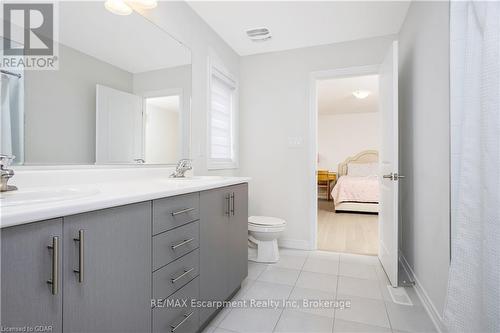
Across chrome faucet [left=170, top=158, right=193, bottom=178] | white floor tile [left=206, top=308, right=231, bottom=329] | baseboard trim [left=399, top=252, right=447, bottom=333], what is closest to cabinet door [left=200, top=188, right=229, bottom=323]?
white floor tile [left=206, top=308, right=231, bottom=329]

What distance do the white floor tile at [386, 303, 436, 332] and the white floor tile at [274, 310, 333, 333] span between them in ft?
1.34

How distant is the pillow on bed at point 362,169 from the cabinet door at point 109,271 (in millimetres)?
6172

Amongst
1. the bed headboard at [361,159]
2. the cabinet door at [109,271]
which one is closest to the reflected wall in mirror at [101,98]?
the cabinet door at [109,271]

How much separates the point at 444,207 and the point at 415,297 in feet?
2.77

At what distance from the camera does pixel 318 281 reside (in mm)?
2166

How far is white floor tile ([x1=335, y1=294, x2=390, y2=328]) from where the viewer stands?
161 cm

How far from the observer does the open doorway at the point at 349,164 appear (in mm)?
3484

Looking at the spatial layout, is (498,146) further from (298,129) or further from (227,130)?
(227,130)

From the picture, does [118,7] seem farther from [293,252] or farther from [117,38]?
[293,252]

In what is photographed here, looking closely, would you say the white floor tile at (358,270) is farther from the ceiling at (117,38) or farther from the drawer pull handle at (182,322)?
the ceiling at (117,38)

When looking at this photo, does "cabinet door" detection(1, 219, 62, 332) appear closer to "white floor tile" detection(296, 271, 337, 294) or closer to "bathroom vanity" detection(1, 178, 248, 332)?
"bathroom vanity" detection(1, 178, 248, 332)

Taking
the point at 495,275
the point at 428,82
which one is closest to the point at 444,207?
the point at 495,275

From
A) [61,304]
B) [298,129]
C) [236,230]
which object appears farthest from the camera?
[298,129]

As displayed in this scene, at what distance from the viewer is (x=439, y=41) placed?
153 cm
